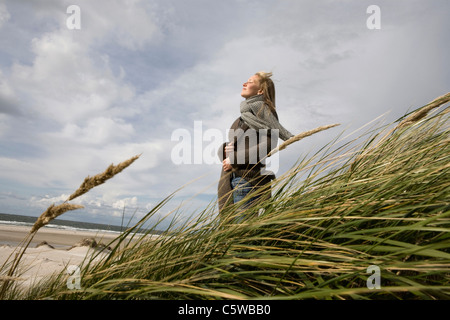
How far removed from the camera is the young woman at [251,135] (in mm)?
2693

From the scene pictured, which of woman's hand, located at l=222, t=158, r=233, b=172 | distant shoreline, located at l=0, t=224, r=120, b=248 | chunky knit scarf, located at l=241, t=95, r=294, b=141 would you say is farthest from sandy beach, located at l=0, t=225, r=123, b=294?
chunky knit scarf, located at l=241, t=95, r=294, b=141

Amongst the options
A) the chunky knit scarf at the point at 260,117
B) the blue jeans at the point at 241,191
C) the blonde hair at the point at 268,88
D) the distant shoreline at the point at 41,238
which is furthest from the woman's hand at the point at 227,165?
the distant shoreline at the point at 41,238

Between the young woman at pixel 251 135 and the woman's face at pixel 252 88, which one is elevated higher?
the woman's face at pixel 252 88

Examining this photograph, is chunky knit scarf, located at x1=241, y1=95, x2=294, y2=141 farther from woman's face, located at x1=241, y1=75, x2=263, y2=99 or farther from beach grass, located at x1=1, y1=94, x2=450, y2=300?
beach grass, located at x1=1, y1=94, x2=450, y2=300

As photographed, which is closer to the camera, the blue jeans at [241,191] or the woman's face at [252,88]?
the blue jeans at [241,191]

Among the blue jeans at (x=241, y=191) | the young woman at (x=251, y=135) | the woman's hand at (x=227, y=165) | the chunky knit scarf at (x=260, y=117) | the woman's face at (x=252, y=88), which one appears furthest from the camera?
the woman's face at (x=252, y=88)

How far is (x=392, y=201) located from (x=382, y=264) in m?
0.26

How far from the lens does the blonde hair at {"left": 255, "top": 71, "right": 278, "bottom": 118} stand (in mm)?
3129

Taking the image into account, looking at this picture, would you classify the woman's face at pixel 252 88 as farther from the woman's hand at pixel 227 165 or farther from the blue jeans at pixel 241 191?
the blue jeans at pixel 241 191

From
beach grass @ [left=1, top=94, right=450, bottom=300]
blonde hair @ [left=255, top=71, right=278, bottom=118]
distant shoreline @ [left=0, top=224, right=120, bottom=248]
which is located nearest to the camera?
beach grass @ [left=1, top=94, right=450, bottom=300]

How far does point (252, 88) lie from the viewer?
324 centimetres

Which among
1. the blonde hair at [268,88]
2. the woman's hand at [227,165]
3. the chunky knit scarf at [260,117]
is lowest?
the woman's hand at [227,165]

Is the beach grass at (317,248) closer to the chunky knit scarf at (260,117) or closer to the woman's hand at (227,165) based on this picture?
the woman's hand at (227,165)

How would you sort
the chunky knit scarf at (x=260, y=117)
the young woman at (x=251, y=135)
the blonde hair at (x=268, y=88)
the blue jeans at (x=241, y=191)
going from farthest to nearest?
the blonde hair at (x=268, y=88)
the chunky knit scarf at (x=260, y=117)
the young woman at (x=251, y=135)
the blue jeans at (x=241, y=191)
